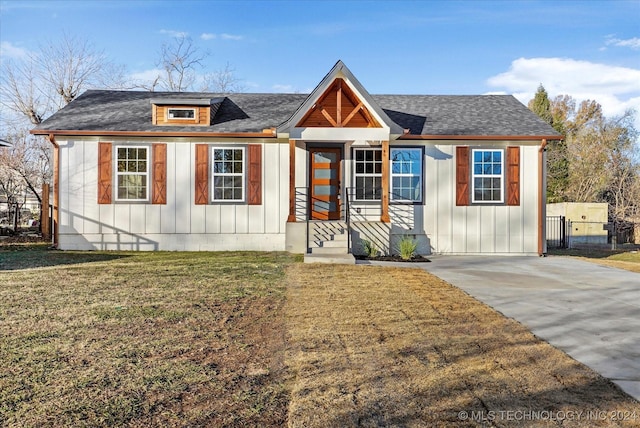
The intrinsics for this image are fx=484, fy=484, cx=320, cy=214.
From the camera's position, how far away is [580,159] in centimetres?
3359

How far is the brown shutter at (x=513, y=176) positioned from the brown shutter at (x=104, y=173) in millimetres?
10936

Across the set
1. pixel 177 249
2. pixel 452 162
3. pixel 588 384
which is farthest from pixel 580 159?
pixel 588 384

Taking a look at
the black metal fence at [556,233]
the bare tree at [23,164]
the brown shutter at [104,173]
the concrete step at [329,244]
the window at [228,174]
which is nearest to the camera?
the concrete step at [329,244]

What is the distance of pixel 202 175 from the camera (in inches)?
524

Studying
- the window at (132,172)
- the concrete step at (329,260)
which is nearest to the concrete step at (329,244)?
the concrete step at (329,260)

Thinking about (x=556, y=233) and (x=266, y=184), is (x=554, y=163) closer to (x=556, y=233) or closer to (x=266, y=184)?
(x=556, y=233)

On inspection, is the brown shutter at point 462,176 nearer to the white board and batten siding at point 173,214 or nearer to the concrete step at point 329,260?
Result: the concrete step at point 329,260

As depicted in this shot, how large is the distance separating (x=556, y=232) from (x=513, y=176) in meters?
9.49

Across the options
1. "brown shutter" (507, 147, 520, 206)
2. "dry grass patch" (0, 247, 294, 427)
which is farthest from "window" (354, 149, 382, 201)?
"dry grass patch" (0, 247, 294, 427)

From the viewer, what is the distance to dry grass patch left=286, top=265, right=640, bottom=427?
3014 mm

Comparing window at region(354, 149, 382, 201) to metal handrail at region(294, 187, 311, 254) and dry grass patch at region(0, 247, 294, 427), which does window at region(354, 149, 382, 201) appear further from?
dry grass patch at region(0, 247, 294, 427)

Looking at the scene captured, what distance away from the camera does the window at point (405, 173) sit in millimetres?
13477

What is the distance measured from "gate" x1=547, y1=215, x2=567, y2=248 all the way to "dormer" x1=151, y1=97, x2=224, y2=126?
14189mm

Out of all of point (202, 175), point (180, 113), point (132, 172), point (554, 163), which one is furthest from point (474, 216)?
point (554, 163)
